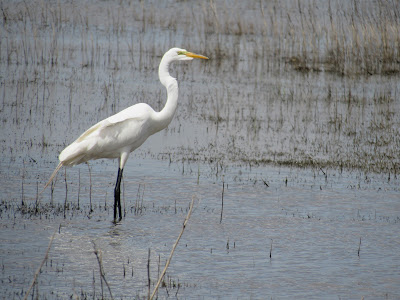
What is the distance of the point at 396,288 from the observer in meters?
5.52

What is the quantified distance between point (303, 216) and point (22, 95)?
6.91m

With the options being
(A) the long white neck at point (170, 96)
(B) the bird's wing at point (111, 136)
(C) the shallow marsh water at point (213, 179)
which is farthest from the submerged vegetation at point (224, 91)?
(B) the bird's wing at point (111, 136)

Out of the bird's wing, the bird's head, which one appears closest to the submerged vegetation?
the bird's head

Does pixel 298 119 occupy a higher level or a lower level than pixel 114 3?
lower

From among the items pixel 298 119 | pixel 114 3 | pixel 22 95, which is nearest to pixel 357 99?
pixel 298 119

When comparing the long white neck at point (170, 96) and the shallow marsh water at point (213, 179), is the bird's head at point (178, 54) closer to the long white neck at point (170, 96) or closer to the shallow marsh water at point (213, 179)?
the long white neck at point (170, 96)

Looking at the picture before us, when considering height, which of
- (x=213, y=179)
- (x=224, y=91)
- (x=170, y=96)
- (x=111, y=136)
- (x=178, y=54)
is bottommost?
(x=213, y=179)

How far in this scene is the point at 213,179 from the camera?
28.5 feet

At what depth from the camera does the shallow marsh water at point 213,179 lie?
18.4 ft

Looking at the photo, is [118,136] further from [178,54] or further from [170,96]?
[178,54]

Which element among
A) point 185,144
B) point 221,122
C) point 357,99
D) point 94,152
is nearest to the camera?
point 94,152

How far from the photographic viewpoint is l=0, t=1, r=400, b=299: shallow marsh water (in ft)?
18.4

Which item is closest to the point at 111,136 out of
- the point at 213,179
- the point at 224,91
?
the point at 213,179

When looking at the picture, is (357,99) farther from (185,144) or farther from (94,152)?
(94,152)
